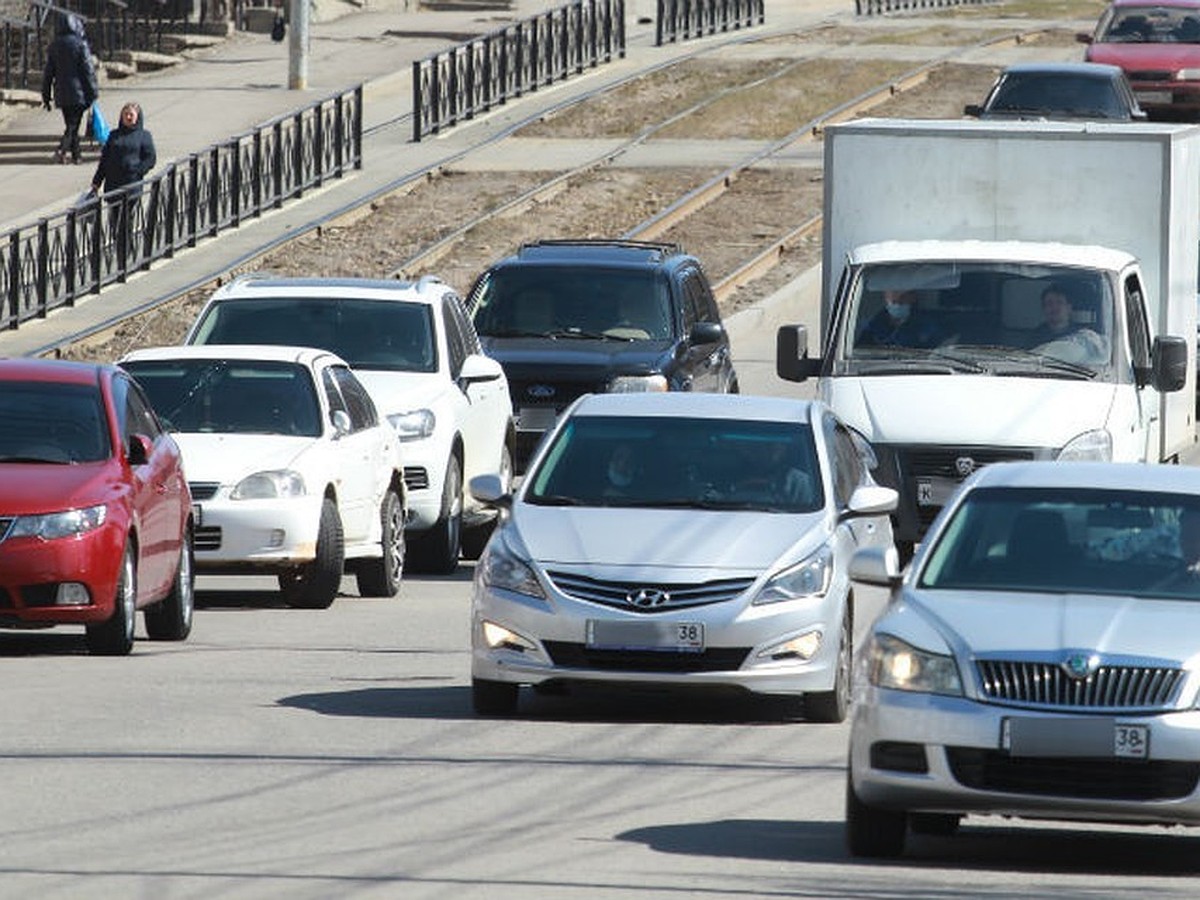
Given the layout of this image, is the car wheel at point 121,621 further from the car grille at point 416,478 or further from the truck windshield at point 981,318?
the truck windshield at point 981,318

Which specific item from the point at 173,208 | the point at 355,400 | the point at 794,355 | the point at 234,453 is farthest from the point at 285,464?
the point at 173,208

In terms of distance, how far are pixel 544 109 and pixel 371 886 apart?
39730mm

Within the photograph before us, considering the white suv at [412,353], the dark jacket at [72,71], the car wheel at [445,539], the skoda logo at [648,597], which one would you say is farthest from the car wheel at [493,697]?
the dark jacket at [72,71]

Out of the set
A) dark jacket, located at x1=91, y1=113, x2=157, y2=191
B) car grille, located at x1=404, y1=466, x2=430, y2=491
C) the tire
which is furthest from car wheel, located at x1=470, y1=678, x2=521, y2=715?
dark jacket, located at x1=91, y1=113, x2=157, y2=191

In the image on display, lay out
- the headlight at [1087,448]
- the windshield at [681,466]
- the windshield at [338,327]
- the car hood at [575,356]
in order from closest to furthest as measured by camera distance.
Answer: the windshield at [681,466] → the headlight at [1087,448] → the windshield at [338,327] → the car hood at [575,356]

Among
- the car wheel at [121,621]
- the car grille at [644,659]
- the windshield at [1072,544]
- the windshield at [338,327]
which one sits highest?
the windshield at [1072,544]

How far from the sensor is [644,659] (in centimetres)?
1423

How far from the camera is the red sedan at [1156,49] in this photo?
48.2 meters

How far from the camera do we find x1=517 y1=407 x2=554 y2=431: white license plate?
2506 cm

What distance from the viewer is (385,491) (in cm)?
2048

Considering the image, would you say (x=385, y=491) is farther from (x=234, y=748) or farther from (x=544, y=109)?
(x=544, y=109)

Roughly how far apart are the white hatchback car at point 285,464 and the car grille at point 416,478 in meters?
0.59

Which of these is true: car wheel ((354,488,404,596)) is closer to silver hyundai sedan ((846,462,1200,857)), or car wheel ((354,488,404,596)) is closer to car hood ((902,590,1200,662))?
silver hyundai sedan ((846,462,1200,857))

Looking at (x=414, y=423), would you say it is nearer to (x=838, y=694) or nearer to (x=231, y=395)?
(x=231, y=395)
